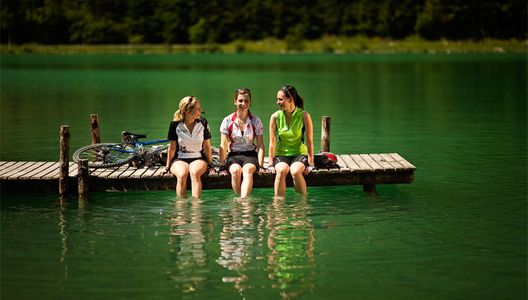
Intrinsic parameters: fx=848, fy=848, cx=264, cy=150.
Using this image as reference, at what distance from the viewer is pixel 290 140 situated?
1444 centimetres

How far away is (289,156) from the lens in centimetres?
1462

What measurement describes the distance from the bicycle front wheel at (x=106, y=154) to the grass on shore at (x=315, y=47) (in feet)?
431

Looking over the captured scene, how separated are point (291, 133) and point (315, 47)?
149 metres

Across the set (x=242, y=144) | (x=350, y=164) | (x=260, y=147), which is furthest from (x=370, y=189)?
(x=242, y=144)

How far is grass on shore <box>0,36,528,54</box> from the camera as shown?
148 m

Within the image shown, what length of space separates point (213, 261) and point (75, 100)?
3218 centimetres

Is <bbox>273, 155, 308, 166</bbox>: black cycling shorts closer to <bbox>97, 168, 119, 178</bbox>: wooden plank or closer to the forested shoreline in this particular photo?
<bbox>97, 168, 119, 178</bbox>: wooden plank

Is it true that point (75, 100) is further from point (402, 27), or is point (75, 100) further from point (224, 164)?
point (402, 27)

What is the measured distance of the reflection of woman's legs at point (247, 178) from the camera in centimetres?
1437

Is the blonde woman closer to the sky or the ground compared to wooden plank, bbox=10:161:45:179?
closer to the sky

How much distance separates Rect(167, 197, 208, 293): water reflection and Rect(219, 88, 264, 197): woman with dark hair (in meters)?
0.84

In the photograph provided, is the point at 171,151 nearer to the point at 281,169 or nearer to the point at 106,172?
the point at 106,172

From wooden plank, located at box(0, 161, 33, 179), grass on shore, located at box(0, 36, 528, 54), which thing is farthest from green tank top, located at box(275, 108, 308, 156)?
grass on shore, located at box(0, 36, 528, 54)

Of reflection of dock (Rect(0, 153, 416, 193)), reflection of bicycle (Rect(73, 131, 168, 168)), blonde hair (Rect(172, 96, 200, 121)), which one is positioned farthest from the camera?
reflection of bicycle (Rect(73, 131, 168, 168))
